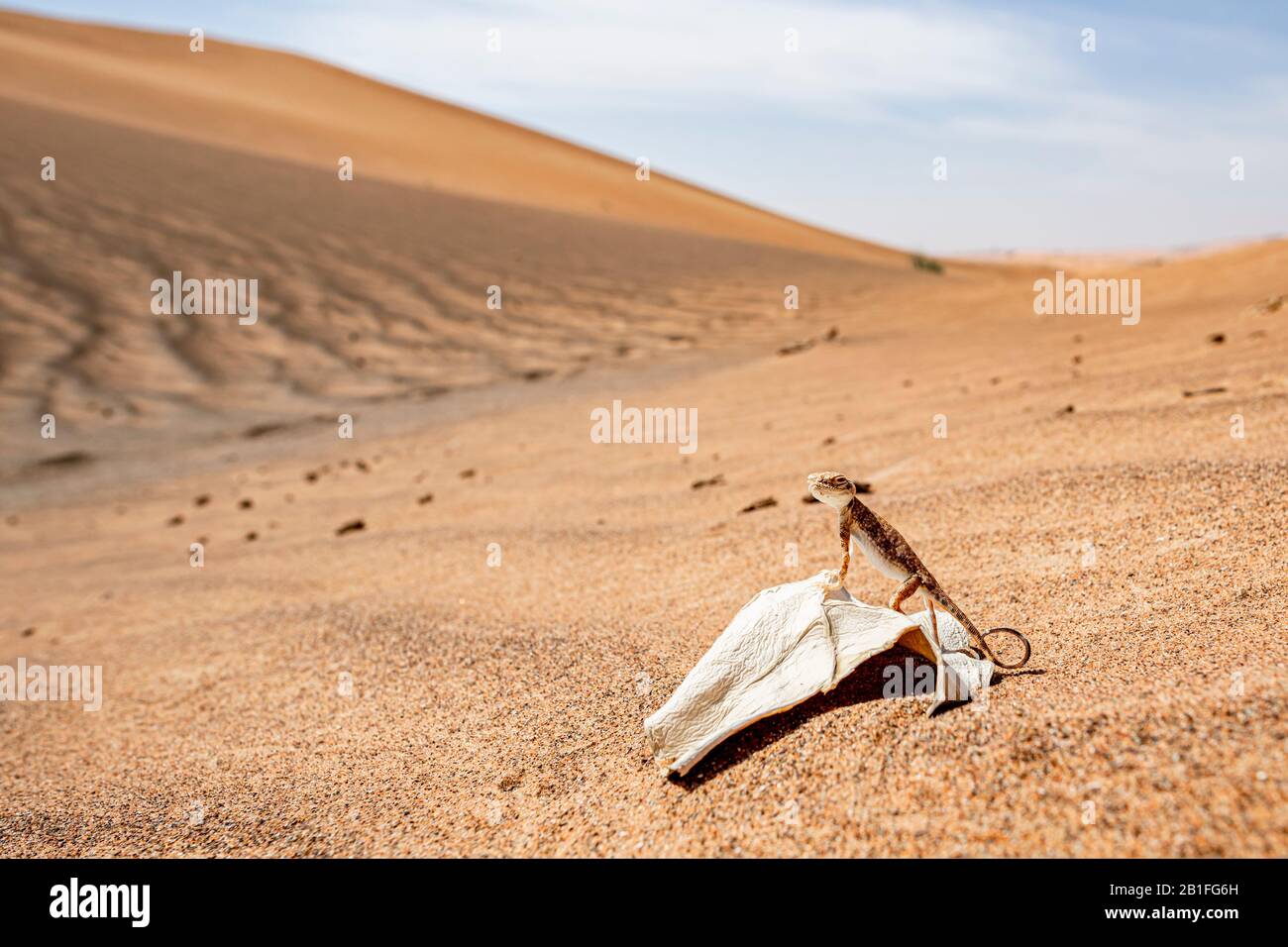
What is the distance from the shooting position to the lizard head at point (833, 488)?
176cm

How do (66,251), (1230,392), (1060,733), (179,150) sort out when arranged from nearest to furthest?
(1060,733) → (1230,392) → (66,251) → (179,150)

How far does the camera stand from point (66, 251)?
1109 cm

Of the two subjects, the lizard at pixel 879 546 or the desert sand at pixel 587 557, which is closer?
the desert sand at pixel 587 557

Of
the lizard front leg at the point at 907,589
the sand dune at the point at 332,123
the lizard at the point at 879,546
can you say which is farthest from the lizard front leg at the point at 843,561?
the sand dune at the point at 332,123

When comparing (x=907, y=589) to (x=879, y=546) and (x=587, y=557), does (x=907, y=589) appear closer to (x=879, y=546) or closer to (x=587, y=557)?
(x=879, y=546)

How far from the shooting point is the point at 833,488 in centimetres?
176

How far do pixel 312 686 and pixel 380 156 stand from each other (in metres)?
25.0

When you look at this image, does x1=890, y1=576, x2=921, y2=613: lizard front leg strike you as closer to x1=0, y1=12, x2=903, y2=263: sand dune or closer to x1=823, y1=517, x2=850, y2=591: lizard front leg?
x1=823, y1=517, x2=850, y2=591: lizard front leg

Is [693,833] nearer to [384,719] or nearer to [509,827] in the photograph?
[509,827]

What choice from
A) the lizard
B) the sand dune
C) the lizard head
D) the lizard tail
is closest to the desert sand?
the lizard tail

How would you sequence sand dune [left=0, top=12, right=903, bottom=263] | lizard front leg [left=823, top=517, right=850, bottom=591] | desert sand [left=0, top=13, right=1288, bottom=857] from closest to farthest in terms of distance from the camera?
1. desert sand [left=0, top=13, right=1288, bottom=857]
2. lizard front leg [left=823, top=517, right=850, bottom=591]
3. sand dune [left=0, top=12, right=903, bottom=263]

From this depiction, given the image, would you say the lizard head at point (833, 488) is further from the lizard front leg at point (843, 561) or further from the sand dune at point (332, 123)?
the sand dune at point (332, 123)

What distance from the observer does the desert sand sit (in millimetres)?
1516

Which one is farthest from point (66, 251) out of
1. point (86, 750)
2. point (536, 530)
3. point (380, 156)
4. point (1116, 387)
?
point (380, 156)
